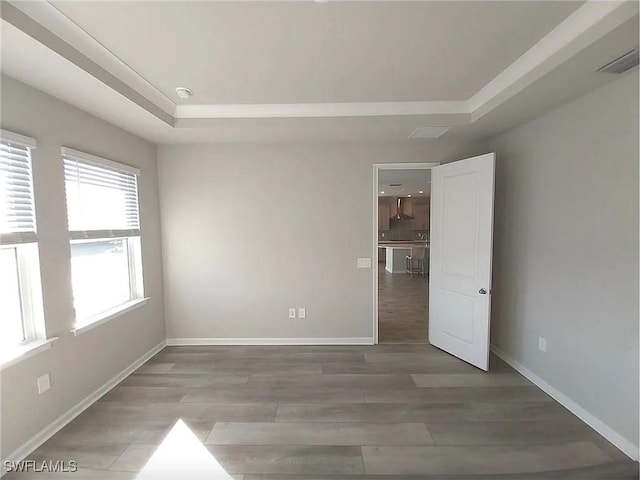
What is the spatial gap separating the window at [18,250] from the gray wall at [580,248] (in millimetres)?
3909

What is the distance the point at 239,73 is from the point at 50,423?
2884 mm

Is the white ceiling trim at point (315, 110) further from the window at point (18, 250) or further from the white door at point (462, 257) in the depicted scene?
the window at point (18, 250)

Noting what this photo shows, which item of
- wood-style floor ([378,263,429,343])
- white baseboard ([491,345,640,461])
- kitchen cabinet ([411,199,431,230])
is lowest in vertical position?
wood-style floor ([378,263,429,343])

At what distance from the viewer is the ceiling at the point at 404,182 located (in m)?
5.99

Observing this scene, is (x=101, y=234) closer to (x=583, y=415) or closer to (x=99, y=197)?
(x=99, y=197)

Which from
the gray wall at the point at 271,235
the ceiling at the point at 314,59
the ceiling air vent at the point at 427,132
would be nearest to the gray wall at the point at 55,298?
the ceiling at the point at 314,59

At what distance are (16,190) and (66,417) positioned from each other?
1702 mm

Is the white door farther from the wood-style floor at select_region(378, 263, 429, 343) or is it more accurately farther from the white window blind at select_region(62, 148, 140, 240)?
the white window blind at select_region(62, 148, 140, 240)

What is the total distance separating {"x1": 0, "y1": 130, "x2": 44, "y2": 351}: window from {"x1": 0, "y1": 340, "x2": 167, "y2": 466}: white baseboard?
0.65m

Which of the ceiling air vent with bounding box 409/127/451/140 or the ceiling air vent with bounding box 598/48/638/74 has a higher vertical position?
the ceiling air vent with bounding box 409/127/451/140

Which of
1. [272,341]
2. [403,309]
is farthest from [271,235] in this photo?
[403,309]

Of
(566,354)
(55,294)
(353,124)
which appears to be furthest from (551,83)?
(55,294)

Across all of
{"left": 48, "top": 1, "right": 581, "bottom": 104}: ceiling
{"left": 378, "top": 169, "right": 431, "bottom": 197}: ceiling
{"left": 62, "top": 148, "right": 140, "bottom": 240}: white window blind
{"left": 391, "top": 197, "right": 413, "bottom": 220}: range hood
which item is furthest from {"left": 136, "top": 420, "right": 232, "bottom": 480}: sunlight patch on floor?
{"left": 391, "top": 197, "right": 413, "bottom": 220}: range hood

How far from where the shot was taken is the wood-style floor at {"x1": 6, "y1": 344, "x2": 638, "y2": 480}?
185 centimetres
